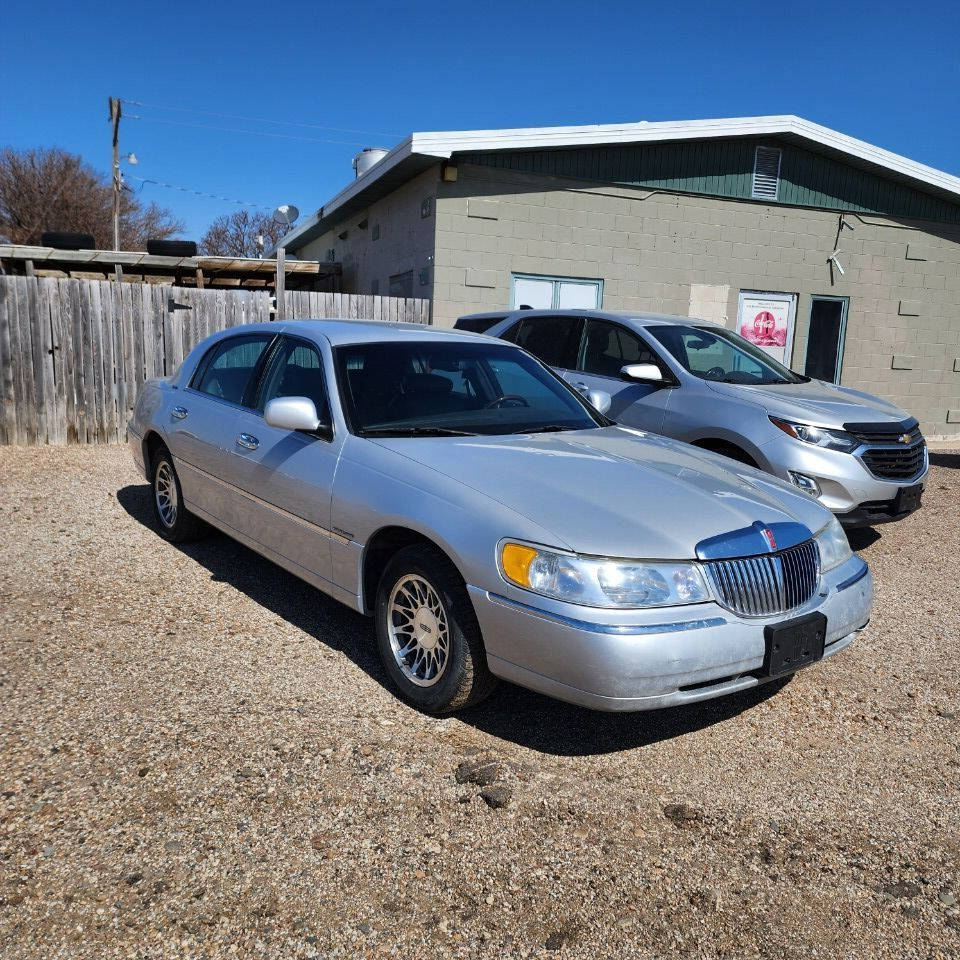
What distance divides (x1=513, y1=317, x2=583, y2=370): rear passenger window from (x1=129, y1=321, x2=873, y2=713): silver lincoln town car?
8.36 feet

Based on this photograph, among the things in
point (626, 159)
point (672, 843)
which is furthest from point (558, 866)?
point (626, 159)

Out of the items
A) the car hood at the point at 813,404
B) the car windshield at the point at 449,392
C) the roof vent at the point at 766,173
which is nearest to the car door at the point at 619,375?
the car hood at the point at 813,404

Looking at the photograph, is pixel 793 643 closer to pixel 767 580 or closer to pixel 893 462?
pixel 767 580

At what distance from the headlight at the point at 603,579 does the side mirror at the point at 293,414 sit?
4.59 feet

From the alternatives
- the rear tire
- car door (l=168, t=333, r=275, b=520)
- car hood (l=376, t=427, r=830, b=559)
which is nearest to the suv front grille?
car hood (l=376, t=427, r=830, b=559)

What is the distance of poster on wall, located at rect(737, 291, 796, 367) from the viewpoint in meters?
13.6

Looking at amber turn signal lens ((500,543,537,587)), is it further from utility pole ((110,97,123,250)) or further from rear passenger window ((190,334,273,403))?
utility pole ((110,97,123,250))

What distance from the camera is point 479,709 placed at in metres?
3.68

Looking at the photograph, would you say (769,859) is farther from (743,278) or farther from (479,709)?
(743,278)

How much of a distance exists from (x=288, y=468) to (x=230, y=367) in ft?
4.56

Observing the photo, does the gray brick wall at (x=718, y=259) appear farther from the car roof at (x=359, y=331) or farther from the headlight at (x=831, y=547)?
the headlight at (x=831, y=547)

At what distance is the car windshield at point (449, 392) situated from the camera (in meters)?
4.11

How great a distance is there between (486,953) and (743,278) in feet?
41.9

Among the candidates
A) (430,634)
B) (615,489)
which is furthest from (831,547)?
(430,634)
